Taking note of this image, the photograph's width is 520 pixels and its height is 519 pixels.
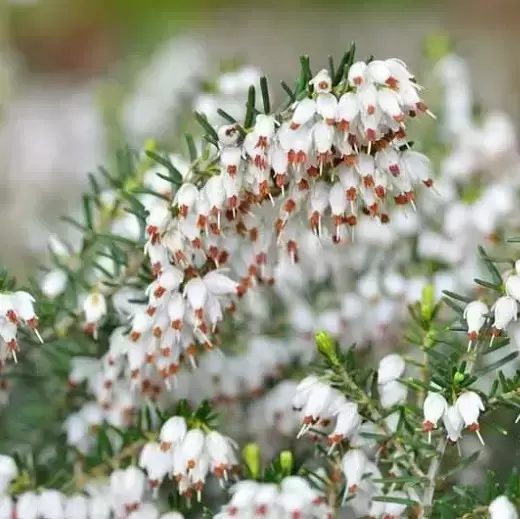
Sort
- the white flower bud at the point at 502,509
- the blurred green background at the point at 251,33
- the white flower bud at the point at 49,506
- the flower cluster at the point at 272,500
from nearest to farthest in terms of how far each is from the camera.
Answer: the white flower bud at the point at 502,509 < the flower cluster at the point at 272,500 < the white flower bud at the point at 49,506 < the blurred green background at the point at 251,33

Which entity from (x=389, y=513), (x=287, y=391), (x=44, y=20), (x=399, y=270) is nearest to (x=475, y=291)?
(x=399, y=270)

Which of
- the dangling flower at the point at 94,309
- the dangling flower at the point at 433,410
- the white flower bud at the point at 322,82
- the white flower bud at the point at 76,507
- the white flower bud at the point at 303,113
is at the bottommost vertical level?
the white flower bud at the point at 76,507

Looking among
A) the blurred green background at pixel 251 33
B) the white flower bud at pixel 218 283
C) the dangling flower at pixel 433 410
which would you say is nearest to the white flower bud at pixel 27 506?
the white flower bud at pixel 218 283

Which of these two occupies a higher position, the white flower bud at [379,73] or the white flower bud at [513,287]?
the white flower bud at [379,73]

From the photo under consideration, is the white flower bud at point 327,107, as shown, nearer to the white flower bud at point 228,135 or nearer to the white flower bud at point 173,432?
the white flower bud at point 228,135

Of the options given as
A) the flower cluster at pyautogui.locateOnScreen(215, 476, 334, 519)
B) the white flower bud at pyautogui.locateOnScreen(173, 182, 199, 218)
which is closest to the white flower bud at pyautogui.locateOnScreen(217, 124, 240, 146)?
the white flower bud at pyautogui.locateOnScreen(173, 182, 199, 218)

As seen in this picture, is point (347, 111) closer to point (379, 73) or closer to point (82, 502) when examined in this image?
point (379, 73)

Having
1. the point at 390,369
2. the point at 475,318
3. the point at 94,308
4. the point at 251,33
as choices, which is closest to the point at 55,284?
the point at 94,308

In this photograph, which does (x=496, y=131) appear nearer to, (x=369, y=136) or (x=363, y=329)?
(x=363, y=329)
